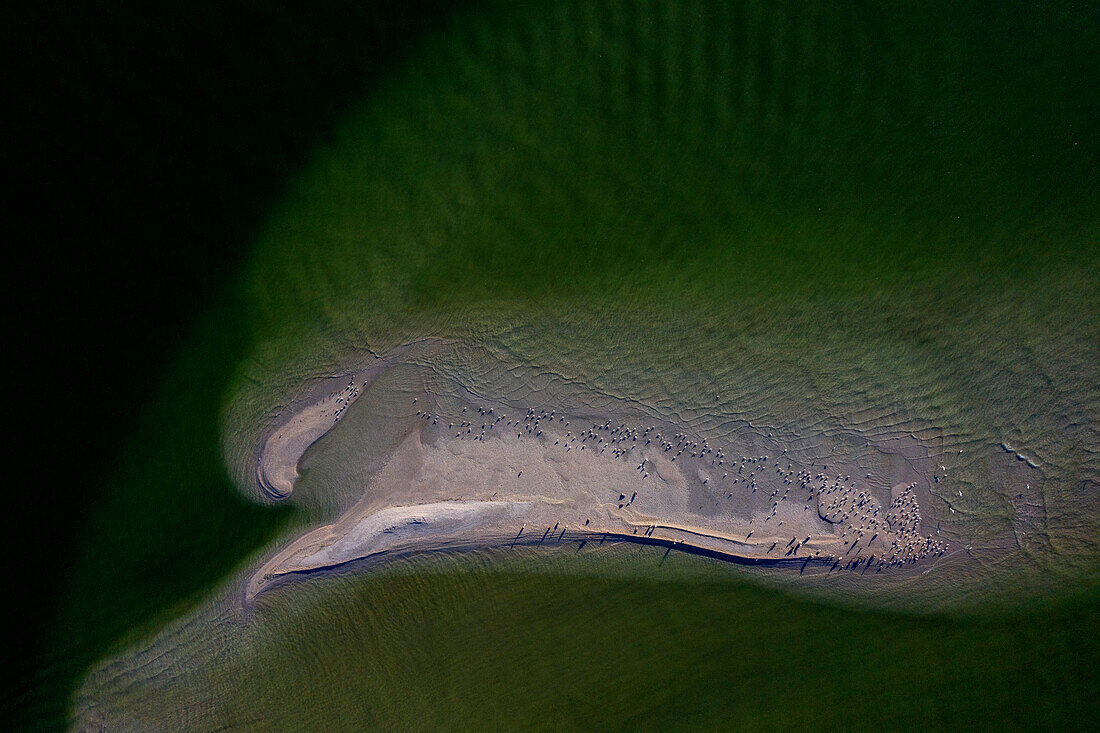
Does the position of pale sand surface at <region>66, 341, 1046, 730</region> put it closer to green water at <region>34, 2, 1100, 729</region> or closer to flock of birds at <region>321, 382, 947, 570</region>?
flock of birds at <region>321, 382, 947, 570</region>

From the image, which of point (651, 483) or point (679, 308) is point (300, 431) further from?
point (679, 308)

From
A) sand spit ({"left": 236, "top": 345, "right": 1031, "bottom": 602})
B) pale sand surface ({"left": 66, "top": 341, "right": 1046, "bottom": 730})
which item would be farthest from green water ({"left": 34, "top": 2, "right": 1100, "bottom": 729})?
sand spit ({"left": 236, "top": 345, "right": 1031, "bottom": 602})

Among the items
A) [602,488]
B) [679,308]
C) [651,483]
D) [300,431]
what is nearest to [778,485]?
[651,483]

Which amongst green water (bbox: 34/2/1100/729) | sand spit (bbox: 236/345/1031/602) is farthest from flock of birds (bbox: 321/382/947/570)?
green water (bbox: 34/2/1100/729)

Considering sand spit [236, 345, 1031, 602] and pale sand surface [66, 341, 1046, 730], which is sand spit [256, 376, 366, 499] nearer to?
pale sand surface [66, 341, 1046, 730]

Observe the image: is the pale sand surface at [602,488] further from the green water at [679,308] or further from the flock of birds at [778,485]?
the green water at [679,308]

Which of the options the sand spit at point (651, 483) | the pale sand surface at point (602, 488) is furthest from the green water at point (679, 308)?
the sand spit at point (651, 483)

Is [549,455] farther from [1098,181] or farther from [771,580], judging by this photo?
[1098,181]

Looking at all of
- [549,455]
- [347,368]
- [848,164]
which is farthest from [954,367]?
[347,368]
